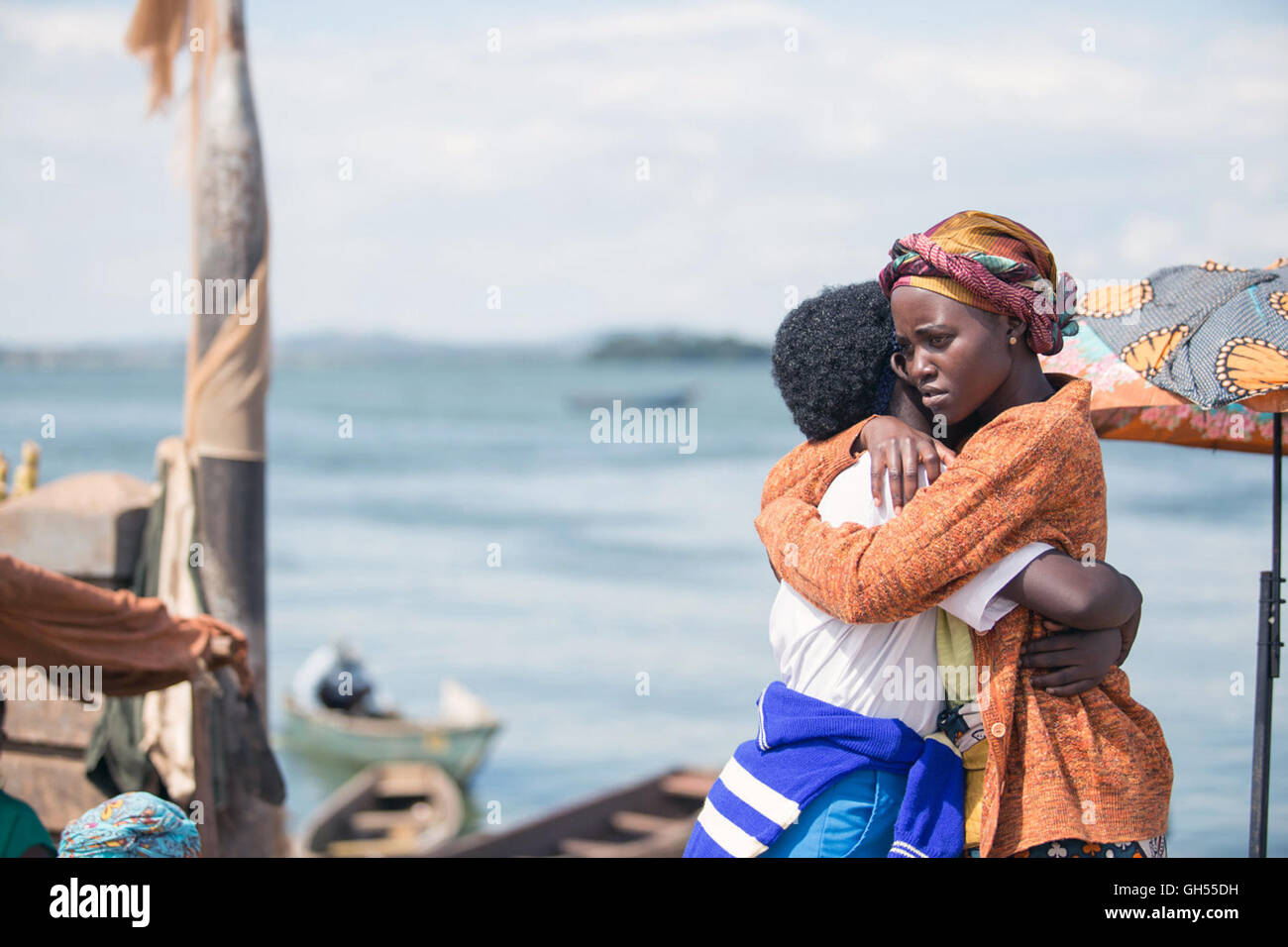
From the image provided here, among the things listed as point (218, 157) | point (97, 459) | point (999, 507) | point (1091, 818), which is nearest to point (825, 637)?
point (999, 507)

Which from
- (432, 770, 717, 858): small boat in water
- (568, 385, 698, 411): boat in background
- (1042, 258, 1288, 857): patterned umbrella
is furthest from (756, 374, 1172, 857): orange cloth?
(568, 385, 698, 411): boat in background

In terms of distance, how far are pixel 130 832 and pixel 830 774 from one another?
1493mm

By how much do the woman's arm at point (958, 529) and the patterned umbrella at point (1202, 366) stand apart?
99 cm

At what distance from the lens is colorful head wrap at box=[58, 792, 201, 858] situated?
2529 millimetres

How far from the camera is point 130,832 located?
255 cm

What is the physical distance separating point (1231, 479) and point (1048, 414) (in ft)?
155

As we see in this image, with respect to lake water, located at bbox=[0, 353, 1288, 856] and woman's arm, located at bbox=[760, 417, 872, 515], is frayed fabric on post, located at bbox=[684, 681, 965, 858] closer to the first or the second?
woman's arm, located at bbox=[760, 417, 872, 515]

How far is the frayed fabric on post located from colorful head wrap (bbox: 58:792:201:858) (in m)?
1.22

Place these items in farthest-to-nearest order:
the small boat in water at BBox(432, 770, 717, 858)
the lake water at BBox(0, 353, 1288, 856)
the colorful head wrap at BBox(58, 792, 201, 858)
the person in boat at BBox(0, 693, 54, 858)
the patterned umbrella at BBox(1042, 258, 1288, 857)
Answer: the lake water at BBox(0, 353, 1288, 856) → the small boat in water at BBox(432, 770, 717, 858) → the person in boat at BBox(0, 693, 54, 858) → the patterned umbrella at BBox(1042, 258, 1288, 857) → the colorful head wrap at BBox(58, 792, 201, 858)

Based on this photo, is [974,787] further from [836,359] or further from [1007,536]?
[836,359]

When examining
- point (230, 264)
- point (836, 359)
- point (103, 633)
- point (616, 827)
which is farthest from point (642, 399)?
point (836, 359)
